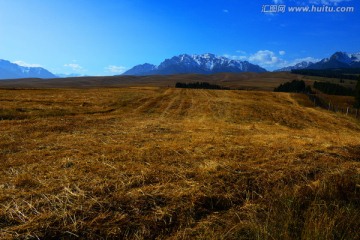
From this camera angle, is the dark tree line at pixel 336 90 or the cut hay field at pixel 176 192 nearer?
the cut hay field at pixel 176 192

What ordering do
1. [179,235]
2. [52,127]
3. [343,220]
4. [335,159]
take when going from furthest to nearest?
[52,127] → [335,159] → [343,220] → [179,235]

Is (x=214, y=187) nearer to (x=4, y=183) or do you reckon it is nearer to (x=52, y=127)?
(x=4, y=183)

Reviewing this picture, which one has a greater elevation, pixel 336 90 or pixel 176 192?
pixel 176 192

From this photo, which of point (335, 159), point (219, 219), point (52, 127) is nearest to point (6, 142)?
point (52, 127)

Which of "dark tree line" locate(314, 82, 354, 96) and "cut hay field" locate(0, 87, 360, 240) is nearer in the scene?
"cut hay field" locate(0, 87, 360, 240)

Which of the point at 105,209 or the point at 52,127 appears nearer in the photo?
the point at 105,209

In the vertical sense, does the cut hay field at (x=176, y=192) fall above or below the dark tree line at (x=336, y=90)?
above

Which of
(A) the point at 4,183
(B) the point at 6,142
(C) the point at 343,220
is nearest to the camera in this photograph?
(C) the point at 343,220

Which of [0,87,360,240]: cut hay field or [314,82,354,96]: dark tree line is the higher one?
[0,87,360,240]: cut hay field

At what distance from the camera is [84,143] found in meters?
11.3

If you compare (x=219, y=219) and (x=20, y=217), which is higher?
(x=20, y=217)

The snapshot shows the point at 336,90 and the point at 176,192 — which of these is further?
the point at 336,90

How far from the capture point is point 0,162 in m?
8.28

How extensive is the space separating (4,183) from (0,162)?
2.05 meters
